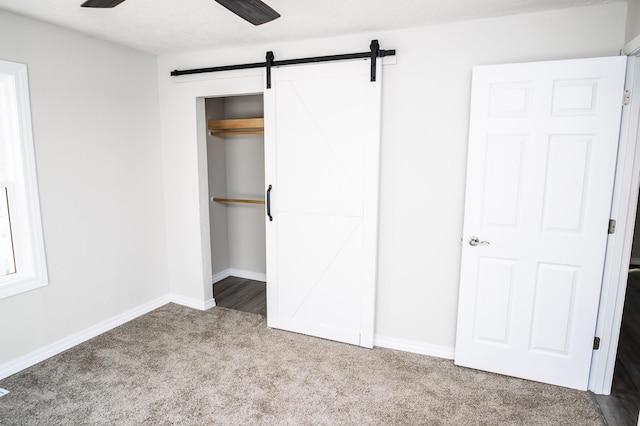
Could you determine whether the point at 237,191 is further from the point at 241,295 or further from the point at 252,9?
the point at 252,9

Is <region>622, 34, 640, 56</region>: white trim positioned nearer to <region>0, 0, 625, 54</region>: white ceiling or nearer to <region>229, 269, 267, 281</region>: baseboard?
<region>0, 0, 625, 54</region>: white ceiling

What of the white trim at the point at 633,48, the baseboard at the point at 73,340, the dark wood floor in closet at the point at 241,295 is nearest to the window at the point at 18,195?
the baseboard at the point at 73,340

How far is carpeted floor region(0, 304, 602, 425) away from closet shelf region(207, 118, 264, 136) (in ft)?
7.18

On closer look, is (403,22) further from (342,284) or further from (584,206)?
(342,284)

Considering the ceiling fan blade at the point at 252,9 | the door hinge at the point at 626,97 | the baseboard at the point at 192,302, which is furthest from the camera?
the baseboard at the point at 192,302

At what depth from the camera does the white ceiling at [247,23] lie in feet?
7.36

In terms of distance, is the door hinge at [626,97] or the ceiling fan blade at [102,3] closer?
the ceiling fan blade at [102,3]

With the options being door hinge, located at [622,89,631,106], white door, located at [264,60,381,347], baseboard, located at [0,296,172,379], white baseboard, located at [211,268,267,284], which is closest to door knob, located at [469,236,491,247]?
white door, located at [264,60,381,347]

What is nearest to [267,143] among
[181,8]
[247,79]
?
[247,79]

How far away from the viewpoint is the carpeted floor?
85.3 inches

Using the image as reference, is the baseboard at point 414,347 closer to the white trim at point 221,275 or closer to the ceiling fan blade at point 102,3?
the white trim at point 221,275

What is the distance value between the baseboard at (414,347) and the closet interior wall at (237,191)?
1988mm

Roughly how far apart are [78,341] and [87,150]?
156 cm

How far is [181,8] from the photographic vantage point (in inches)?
92.2
